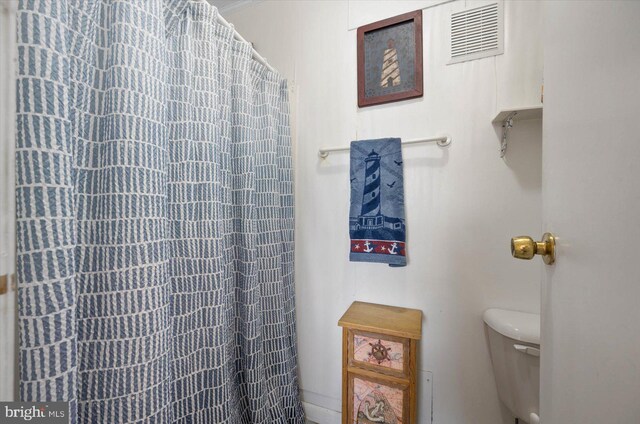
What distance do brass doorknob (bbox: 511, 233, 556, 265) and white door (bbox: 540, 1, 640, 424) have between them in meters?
0.02

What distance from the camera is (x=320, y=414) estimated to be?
53.7 inches

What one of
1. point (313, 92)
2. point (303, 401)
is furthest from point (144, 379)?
point (313, 92)

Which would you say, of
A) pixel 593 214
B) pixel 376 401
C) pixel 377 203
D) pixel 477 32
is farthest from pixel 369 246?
pixel 477 32

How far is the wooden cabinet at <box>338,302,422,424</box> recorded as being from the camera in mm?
1001

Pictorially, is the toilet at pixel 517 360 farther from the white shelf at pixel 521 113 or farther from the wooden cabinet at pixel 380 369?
the white shelf at pixel 521 113

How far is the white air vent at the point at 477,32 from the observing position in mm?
1063

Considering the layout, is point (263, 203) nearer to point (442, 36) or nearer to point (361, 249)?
point (361, 249)

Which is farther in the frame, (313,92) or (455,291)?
(313,92)

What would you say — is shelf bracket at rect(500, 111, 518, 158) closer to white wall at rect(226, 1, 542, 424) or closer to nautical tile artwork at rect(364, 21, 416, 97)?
white wall at rect(226, 1, 542, 424)

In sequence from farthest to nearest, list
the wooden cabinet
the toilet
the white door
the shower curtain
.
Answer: the wooden cabinet < the toilet < the shower curtain < the white door

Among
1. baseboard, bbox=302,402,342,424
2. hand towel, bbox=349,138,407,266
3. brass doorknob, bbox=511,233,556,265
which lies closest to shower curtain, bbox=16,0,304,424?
baseboard, bbox=302,402,342,424

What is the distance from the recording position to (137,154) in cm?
63

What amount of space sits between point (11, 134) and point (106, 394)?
61 cm

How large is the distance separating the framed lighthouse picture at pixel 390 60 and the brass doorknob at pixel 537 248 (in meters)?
0.95
